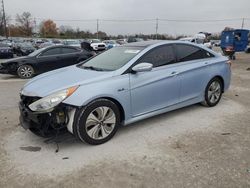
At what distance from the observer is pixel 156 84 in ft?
14.1

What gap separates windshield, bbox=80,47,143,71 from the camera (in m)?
4.25

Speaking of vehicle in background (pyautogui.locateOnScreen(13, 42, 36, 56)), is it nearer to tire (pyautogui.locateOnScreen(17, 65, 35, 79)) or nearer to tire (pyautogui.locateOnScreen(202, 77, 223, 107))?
tire (pyautogui.locateOnScreen(17, 65, 35, 79))

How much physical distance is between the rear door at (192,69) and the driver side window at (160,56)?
0.59 feet

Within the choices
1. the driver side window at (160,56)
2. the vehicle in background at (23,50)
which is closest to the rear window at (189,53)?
the driver side window at (160,56)

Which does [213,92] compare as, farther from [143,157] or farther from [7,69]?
[7,69]

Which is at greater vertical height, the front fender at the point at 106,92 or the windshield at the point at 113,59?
the windshield at the point at 113,59

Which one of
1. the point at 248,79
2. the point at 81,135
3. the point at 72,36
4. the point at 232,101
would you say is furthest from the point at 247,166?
the point at 72,36

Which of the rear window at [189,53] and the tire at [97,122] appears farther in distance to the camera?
the rear window at [189,53]

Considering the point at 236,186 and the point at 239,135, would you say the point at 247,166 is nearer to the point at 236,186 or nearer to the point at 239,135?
the point at 236,186

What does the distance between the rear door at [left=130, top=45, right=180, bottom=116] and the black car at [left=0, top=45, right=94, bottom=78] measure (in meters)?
7.05

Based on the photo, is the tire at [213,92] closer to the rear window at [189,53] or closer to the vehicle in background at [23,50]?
the rear window at [189,53]

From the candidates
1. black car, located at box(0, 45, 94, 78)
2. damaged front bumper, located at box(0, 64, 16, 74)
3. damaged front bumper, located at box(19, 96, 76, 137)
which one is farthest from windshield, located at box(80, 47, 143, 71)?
→ damaged front bumper, located at box(0, 64, 16, 74)

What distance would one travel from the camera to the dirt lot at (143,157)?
291cm

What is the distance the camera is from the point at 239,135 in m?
4.11
